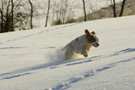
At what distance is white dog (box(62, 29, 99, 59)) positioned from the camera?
5297mm

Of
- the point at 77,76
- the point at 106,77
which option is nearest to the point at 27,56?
the point at 77,76

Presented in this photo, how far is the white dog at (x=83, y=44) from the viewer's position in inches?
209

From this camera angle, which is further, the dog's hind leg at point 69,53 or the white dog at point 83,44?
the dog's hind leg at point 69,53

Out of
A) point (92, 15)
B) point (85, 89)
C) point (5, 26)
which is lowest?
point (85, 89)

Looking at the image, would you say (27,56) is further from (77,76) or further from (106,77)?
(106,77)

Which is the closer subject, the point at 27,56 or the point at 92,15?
the point at 27,56

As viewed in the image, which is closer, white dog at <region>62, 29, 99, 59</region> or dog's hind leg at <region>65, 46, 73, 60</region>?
white dog at <region>62, 29, 99, 59</region>

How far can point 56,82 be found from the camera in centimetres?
305

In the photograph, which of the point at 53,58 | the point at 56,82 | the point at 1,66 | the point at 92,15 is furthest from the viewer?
the point at 92,15

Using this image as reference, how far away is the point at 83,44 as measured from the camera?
5.48 m

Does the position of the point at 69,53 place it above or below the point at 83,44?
below

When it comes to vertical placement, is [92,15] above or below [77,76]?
above

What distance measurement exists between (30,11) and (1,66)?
1060 inches

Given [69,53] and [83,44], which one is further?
[69,53]
